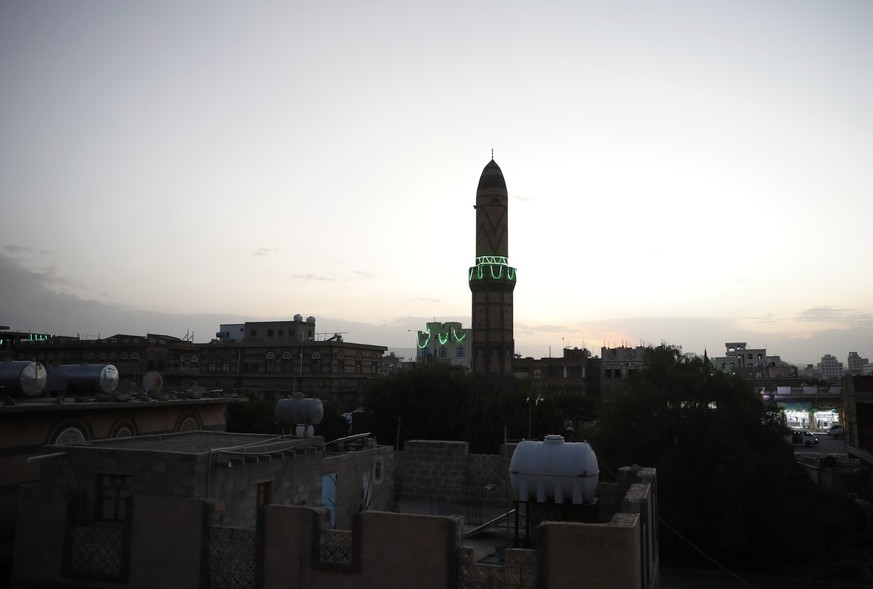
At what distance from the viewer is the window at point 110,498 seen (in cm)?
1431

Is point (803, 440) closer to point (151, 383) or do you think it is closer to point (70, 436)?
point (151, 383)

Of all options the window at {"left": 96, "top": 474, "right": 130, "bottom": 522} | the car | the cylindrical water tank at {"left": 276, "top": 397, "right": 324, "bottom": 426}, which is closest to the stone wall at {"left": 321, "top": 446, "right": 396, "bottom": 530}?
the cylindrical water tank at {"left": 276, "top": 397, "right": 324, "bottom": 426}

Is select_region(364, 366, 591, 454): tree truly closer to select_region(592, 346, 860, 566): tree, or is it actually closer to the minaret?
select_region(592, 346, 860, 566): tree

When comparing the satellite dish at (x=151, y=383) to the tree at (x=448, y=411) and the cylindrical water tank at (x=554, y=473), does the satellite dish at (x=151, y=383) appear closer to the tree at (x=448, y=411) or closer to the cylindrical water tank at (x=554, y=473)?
the cylindrical water tank at (x=554, y=473)

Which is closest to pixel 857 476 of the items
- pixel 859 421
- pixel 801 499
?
pixel 859 421

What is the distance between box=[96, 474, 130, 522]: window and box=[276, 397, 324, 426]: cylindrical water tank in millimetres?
5012

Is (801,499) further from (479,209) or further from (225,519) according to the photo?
(479,209)

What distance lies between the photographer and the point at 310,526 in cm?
1312

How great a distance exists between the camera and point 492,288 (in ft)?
206

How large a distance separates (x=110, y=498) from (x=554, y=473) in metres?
9.88

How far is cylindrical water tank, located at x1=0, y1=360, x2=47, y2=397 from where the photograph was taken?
63.3 ft

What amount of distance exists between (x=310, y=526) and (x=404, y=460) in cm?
1327

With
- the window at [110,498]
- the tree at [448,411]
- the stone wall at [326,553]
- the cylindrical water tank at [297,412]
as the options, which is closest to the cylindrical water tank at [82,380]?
the cylindrical water tank at [297,412]

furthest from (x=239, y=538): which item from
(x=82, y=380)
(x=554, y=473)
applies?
(x=82, y=380)
